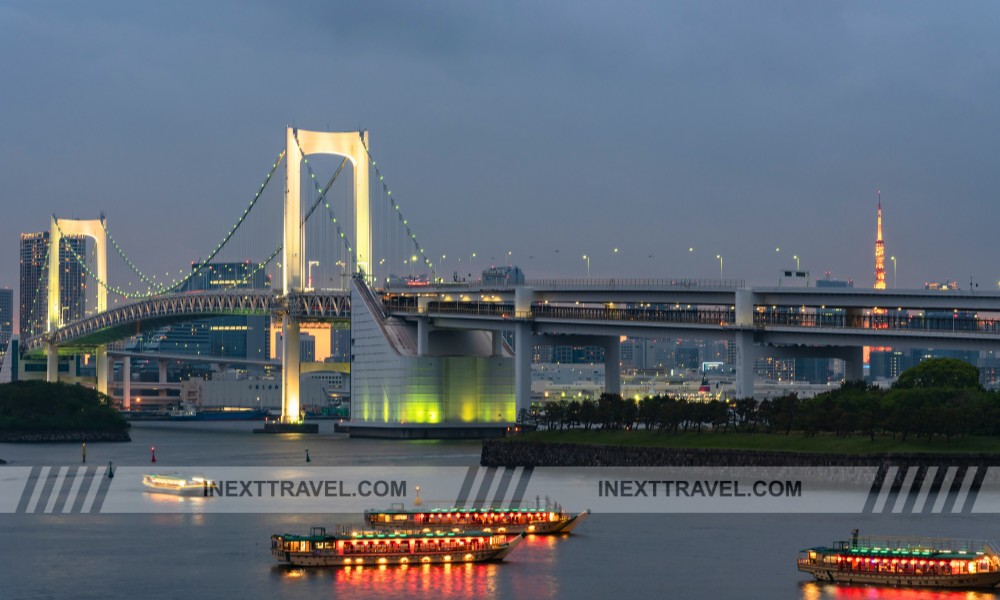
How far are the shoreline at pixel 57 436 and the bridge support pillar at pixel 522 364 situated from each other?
1379 inches

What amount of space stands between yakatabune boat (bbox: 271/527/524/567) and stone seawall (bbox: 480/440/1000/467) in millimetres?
21390

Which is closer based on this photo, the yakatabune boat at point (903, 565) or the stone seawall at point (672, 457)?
the yakatabune boat at point (903, 565)

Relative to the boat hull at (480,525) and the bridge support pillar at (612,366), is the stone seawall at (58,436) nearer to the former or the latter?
the bridge support pillar at (612,366)

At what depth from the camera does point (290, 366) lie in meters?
127

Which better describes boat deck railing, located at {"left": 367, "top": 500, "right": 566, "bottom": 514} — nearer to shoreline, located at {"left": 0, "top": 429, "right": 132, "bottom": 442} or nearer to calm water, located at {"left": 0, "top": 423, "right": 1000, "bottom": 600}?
calm water, located at {"left": 0, "top": 423, "right": 1000, "bottom": 600}

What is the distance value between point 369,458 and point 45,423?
1723 inches

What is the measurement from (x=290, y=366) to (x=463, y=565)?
78.2 meters

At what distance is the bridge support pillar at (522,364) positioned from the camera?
4117 inches

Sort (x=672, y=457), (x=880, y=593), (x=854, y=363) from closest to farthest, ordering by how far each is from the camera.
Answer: (x=880, y=593) < (x=672, y=457) < (x=854, y=363)

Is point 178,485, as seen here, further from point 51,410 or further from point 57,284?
point 57,284

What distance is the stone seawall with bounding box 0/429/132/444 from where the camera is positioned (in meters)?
125

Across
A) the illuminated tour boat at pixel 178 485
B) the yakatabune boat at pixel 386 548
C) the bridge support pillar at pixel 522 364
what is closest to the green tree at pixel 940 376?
the bridge support pillar at pixel 522 364

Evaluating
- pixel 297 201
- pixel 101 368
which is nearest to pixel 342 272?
pixel 297 201

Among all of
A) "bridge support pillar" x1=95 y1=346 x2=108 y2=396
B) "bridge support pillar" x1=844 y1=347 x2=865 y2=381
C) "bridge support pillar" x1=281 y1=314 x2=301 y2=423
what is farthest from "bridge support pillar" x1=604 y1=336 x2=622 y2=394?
"bridge support pillar" x1=95 y1=346 x2=108 y2=396
